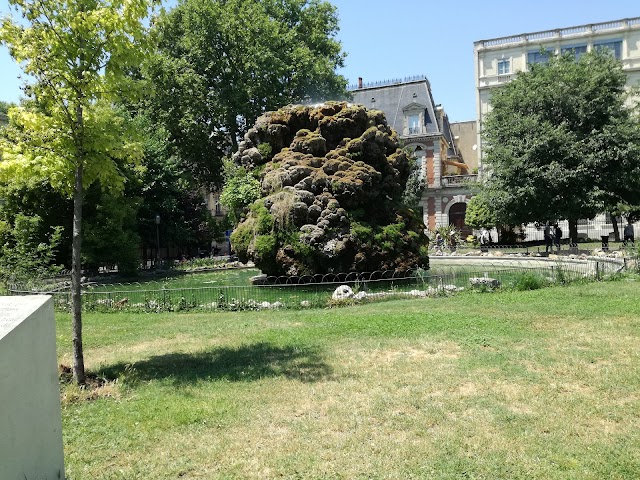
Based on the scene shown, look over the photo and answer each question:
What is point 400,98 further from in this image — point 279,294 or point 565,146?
point 279,294

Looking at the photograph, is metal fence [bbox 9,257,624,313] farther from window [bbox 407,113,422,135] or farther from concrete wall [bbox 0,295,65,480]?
window [bbox 407,113,422,135]

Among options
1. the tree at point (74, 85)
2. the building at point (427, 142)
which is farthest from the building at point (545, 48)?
the tree at point (74, 85)

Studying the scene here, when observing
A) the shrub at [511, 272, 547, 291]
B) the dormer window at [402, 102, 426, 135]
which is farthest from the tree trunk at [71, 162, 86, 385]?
the dormer window at [402, 102, 426, 135]

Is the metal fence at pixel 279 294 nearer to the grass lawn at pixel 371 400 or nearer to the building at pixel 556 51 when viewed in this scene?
the grass lawn at pixel 371 400

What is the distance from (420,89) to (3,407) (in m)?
51.8

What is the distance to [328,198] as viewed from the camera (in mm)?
16719

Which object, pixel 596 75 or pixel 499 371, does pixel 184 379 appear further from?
pixel 596 75

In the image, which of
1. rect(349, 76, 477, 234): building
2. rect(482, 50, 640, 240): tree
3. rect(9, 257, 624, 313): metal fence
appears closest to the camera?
rect(9, 257, 624, 313): metal fence

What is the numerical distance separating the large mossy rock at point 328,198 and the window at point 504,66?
3599 centimetres

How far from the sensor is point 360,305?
1298 cm

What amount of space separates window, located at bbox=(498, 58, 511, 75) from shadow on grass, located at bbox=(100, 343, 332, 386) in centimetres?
4897

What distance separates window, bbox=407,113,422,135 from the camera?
4966 centimetres

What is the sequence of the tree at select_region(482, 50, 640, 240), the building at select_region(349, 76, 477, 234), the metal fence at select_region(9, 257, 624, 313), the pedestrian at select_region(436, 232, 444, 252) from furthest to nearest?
the building at select_region(349, 76, 477, 234), the pedestrian at select_region(436, 232, 444, 252), the tree at select_region(482, 50, 640, 240), the metal fence at select_region(9, 257, 624, 313)

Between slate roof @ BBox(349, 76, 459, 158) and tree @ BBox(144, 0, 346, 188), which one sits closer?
tree @ BBox(144, 0, 346, 188)
